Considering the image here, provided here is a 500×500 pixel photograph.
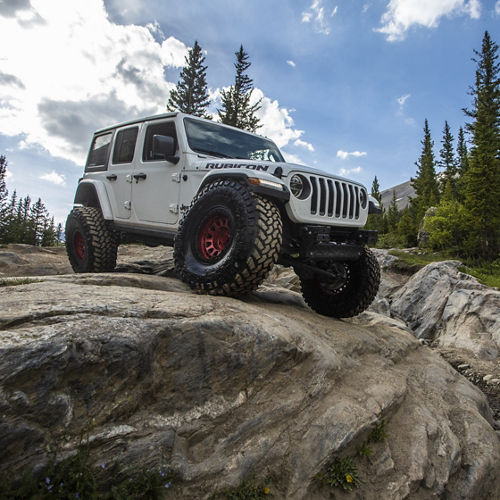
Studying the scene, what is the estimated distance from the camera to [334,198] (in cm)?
420

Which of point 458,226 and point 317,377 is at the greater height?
point 458,226

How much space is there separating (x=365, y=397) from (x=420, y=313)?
999 cm

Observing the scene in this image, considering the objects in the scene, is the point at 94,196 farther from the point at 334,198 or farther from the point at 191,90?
the point at 191,90

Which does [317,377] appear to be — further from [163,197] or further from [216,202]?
[163,197]

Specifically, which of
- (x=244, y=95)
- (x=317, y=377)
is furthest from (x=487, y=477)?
(x=244, y=95)

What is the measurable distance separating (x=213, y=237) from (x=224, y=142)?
194 cm

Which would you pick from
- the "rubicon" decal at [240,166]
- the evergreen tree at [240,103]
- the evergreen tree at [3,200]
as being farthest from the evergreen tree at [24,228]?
the "rubicon" decal at [240,166]

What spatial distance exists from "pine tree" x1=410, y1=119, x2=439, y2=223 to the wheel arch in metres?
40.6

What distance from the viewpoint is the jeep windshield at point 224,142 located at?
5.05 meters

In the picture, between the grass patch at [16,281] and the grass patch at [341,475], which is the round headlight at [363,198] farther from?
the grass patch at [16,281]

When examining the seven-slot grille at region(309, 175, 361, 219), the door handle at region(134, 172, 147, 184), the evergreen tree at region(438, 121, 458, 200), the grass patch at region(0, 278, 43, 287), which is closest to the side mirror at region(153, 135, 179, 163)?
the door handle at region(134, 172, 147, 184)

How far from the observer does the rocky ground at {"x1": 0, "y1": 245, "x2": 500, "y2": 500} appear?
85.3 inches

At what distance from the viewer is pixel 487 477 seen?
336 cm

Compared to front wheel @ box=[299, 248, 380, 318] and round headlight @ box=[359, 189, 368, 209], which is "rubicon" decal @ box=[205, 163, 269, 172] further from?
front wheel @ box=[299, 248, 380, 318]
